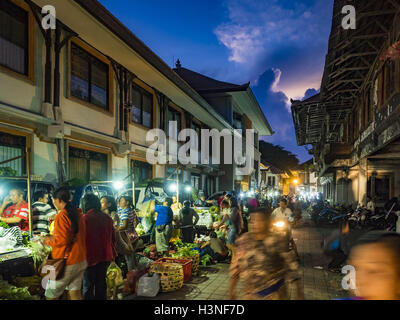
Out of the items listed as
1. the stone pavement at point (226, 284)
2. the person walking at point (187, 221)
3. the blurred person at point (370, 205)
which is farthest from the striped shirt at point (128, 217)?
the blurred person at point (370, 205)

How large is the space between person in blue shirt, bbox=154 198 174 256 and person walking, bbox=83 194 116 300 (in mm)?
4022

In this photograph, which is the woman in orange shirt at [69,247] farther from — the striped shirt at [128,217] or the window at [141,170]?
the window at [141,170]

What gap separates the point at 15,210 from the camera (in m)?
6.64

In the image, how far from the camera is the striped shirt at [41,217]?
650 cm

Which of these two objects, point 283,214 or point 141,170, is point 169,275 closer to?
point 283,214

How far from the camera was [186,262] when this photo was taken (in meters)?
7.36

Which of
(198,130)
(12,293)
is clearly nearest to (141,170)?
(198,130)

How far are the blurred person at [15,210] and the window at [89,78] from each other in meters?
4.67

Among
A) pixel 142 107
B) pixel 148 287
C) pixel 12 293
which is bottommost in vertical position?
pixel 148 287

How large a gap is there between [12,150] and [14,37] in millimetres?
3104

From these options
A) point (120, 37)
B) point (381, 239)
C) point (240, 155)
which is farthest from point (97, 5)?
point (240, 155)

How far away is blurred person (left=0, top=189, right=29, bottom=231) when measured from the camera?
6516mm

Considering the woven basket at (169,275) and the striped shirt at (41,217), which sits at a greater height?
the striped shirt at (41,217)

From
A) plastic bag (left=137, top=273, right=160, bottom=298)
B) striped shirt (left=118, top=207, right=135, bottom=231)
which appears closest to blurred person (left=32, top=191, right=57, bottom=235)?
striped shirt (left=118, top=207, right=135, bottom=231)
